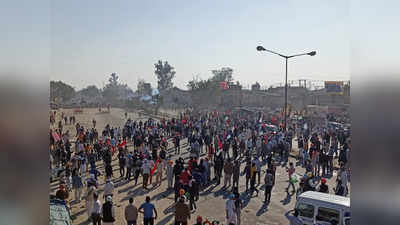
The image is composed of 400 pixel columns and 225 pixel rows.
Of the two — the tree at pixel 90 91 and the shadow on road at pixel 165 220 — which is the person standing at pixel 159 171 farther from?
the tree at pixel 90 91

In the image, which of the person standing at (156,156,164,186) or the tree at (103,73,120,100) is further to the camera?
the tree at (103,73,120,100)

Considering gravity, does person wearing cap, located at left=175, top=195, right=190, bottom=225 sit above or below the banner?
below

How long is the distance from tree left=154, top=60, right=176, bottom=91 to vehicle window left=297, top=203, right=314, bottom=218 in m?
96.2

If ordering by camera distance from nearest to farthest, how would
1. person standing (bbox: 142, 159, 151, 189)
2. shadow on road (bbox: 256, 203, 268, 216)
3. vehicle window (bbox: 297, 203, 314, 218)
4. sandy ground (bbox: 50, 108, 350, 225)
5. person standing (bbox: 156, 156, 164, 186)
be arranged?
vehicle window (bbox: 297, 203, 314, 218), sandy ground (bbox: 50, 108, 350, 225), shadow on road (bbox: 256, 203, 268, 216), person standing (bbox: 142, 159, 151, 189), person standing (bbox: 156, 156, 164, 186)

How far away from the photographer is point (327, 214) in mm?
7953

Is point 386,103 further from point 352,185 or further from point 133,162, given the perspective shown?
point 133,162

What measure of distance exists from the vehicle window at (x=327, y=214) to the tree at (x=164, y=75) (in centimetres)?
9665

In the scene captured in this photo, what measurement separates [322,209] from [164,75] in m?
98.6

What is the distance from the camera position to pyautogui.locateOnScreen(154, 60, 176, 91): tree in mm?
104188

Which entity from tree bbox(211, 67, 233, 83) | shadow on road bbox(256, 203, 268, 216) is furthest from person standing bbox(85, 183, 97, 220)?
tree bbox(211, 67, 233, 83)

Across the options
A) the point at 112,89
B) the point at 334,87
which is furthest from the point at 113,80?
the point at 334,87

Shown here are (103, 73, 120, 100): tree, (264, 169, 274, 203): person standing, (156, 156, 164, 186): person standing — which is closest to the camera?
(264, 169, 274, 203): person standing

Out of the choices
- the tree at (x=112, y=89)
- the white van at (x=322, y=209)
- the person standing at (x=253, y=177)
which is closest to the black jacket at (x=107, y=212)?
the white van at (x=322, y=209)

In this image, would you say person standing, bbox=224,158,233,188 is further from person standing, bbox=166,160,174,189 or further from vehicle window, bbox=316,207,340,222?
vehicle window, bbox=316,207,340,222
